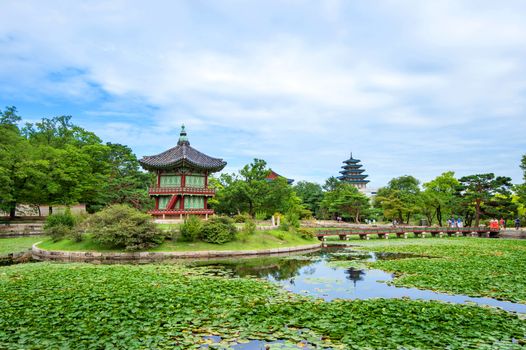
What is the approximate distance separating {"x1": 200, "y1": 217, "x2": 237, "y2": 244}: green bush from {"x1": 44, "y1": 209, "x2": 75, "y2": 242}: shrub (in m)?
8.36

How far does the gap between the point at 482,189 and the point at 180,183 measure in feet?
115

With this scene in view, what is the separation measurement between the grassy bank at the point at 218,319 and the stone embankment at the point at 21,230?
24404 millimetres

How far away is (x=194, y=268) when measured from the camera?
17250 millimetres

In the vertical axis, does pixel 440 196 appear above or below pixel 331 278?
above

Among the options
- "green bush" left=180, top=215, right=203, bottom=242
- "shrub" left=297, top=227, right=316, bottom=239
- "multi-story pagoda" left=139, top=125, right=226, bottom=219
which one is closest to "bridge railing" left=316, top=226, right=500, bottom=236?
"shrub" left=297, top=227, right=316, bottom=239

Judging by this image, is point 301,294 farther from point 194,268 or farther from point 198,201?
point 198,201

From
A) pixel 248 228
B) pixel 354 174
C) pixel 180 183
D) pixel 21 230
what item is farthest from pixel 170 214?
pixel 354 174

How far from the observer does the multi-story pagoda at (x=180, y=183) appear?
1356 inches

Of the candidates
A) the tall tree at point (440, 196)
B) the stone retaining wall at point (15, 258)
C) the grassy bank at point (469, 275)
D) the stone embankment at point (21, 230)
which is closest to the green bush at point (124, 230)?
the stone retaining wall at point (15, 258)

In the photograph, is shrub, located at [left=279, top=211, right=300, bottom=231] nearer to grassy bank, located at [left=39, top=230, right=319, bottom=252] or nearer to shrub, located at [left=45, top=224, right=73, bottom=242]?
grassy bank, located at [left=39, top=230, right=319, bottom=252]

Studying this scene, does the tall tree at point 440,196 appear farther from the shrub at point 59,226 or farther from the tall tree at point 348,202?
the shrub at point 59,226

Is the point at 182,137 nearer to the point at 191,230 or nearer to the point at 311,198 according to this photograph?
the point at 191,230

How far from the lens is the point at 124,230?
21219 millimetres

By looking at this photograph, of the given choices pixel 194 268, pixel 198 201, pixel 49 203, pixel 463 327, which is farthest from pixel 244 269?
pixel 49 203
